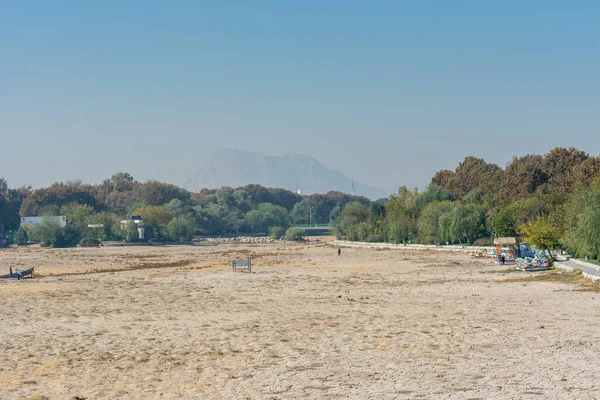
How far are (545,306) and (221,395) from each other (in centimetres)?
1310

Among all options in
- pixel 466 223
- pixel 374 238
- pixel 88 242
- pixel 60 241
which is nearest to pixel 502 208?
pixel 466 223

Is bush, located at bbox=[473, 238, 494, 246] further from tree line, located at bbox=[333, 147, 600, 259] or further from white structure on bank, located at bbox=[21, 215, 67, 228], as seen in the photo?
white structure on bank, located at bbox=[21, 215, 67, 228]

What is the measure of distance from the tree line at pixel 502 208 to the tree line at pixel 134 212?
3129 cm

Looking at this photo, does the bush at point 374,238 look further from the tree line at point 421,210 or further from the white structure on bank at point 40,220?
the white structure on bank at point 40,220

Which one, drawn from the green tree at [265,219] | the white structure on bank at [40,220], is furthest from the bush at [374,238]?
the green tree at [265,219]

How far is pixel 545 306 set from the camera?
71.5 feet

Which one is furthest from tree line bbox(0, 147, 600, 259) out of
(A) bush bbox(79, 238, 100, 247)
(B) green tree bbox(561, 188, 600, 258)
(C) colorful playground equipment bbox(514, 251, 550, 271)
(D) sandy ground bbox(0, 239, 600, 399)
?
(D) sandy ground bbox(0, 239, 600, 399)

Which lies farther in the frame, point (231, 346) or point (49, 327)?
point (49, 327)

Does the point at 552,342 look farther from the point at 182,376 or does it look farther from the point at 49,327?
the point at 49,327

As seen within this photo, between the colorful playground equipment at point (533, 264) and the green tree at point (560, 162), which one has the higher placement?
the green tree at point (560, 162)

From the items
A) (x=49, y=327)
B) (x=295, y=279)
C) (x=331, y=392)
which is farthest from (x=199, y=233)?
(x=331, y=392)

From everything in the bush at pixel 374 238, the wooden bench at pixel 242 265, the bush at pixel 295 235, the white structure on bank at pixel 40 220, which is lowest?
the wooden bench at pixel 242 265

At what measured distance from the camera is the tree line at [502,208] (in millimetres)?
42059

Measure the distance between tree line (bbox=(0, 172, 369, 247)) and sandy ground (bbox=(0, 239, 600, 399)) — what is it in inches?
3462
